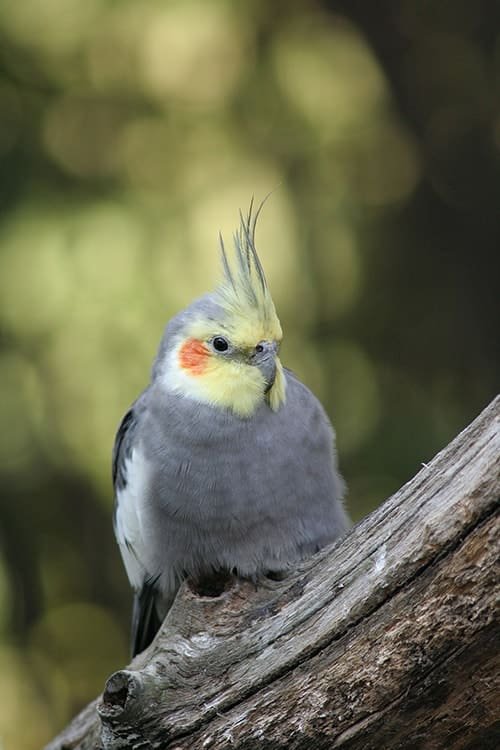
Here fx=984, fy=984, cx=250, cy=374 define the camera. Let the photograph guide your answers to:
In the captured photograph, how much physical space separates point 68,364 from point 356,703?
2.34 m

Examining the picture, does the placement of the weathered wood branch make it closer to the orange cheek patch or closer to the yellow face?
the yellow face

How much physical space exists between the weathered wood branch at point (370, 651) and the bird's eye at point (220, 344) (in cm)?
69

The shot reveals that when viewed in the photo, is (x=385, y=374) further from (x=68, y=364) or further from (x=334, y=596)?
(x=334, y=596)

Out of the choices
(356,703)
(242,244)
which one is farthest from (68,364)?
(356,703)

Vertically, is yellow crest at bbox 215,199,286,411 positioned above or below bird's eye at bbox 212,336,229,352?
above

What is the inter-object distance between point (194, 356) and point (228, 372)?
13 centimetres

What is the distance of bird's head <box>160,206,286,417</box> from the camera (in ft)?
8.66

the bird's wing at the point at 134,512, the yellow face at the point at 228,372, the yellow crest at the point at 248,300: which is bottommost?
the bird's wing at the point at 134,512

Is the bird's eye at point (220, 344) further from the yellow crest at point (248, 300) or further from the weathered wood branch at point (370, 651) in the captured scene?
the weathered wood branch at point (370, 651)

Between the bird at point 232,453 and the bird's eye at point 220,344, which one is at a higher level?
the bird's eye at point 220,344

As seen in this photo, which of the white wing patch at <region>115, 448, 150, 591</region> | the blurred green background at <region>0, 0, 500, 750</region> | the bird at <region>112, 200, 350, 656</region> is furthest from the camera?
the blurred green background at <region>0, 0, 500, 750</region>

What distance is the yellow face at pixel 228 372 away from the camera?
8.67 feet

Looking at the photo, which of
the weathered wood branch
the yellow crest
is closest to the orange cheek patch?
the yellow crest

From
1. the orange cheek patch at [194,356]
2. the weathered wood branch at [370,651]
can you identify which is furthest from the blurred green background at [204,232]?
the weathered wood branch at [370,651]
